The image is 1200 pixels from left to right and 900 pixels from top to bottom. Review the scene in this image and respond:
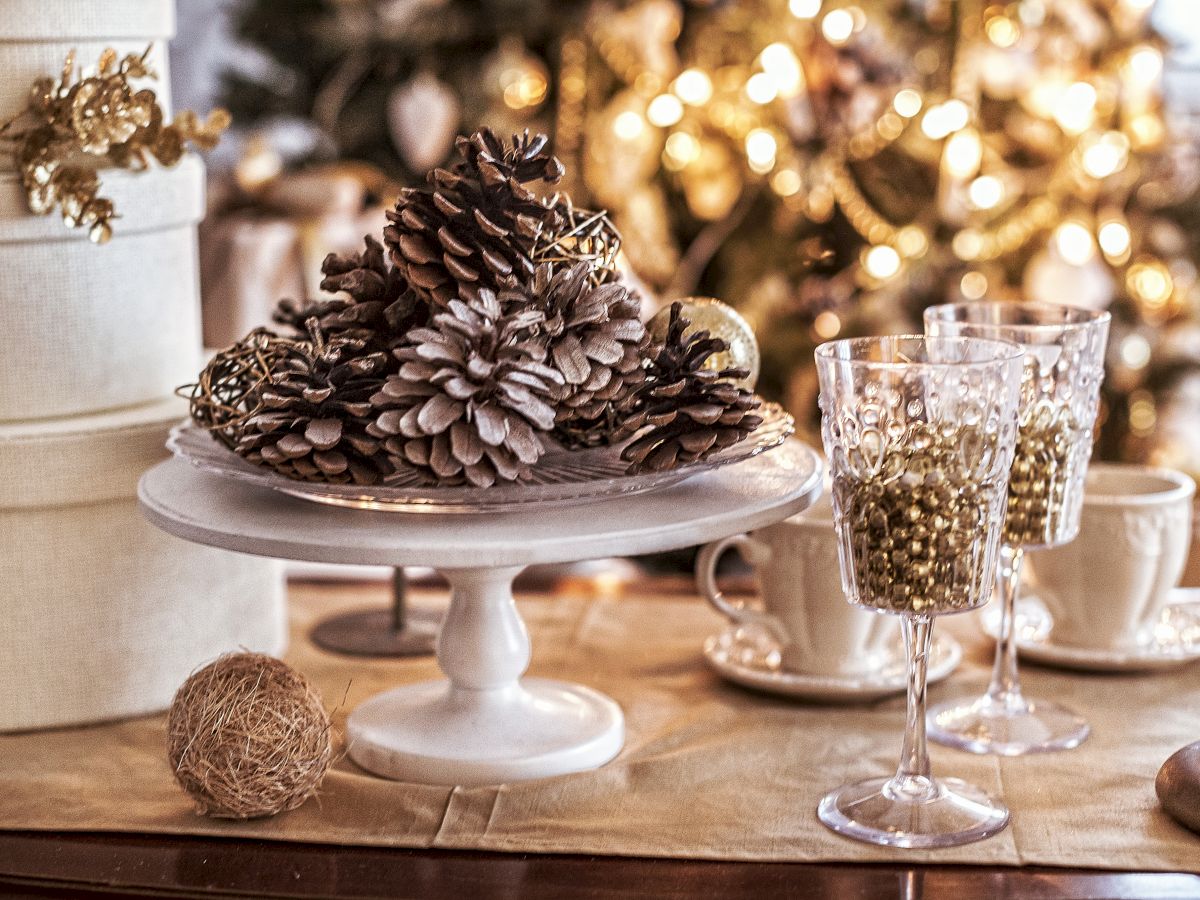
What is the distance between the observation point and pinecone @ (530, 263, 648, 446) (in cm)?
73

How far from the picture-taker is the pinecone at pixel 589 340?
733 mm

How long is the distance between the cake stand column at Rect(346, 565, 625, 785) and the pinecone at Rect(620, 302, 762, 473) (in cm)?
12

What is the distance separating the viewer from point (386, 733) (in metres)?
0.83

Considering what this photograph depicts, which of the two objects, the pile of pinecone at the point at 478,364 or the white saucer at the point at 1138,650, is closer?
the pile of pinecone at the point at 478,364

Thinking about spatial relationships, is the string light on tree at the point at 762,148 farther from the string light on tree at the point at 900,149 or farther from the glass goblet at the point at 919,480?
the glass goblet at the point at 919,480

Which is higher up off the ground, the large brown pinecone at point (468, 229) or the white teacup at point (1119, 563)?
the large brown pinecone at point (468, 229)

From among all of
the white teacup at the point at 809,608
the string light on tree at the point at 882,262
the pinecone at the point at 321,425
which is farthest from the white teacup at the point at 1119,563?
the string light on tree at the point at 882,262

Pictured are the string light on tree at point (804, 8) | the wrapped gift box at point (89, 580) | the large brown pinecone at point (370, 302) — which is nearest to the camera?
the large brown pinecone at point (370, 302)

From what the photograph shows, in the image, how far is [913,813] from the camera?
0.73 m

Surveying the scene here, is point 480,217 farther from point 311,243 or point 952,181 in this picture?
point 952,181

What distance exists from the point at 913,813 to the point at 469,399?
30 cm

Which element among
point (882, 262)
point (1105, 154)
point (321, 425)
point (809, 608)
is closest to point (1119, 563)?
point (809, 608)

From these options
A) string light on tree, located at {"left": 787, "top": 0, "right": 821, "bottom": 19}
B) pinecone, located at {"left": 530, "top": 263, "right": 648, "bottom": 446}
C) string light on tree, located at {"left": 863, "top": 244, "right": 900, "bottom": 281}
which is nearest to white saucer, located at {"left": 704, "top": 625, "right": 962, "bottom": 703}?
pinecone, located at {"left": 530, "top": 263, "right": 648, "bottom": 446}

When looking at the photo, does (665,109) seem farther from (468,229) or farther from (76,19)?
(468,229)
